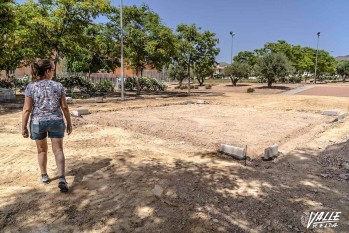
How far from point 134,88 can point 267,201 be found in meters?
29.5

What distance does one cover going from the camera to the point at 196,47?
27.4m

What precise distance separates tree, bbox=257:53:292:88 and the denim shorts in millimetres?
35207

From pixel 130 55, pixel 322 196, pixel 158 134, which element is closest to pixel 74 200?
pixel 322 196

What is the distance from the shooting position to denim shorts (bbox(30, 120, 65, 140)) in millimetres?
3920

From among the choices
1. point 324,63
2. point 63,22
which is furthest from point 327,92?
point 324,63

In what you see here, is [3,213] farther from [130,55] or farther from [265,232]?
[130,55]

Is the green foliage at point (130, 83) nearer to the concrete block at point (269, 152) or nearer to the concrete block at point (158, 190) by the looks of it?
the concrete block at point (269, 152)

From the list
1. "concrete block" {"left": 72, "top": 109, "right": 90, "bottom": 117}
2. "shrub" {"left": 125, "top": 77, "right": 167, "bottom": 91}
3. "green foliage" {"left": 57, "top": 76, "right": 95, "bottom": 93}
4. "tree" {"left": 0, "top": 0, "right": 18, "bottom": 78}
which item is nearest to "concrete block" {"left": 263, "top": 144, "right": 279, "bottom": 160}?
"concrete block" {"left": 72, "top": 109, "right": 90, "bottom": 117}

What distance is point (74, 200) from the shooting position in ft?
12.5

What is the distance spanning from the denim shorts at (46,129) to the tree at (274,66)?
116ft

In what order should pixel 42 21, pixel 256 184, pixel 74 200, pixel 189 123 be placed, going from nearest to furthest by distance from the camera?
pixel 74 200, pixel 256 184, pixel 189 123, pixel 42 21

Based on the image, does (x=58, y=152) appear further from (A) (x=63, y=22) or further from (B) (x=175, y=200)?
(A) (x=63, y=22)

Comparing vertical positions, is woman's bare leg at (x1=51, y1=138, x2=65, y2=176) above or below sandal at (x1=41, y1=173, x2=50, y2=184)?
above

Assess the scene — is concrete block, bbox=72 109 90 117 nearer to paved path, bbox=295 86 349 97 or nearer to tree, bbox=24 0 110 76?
tree, bbox=24 0 110 76
